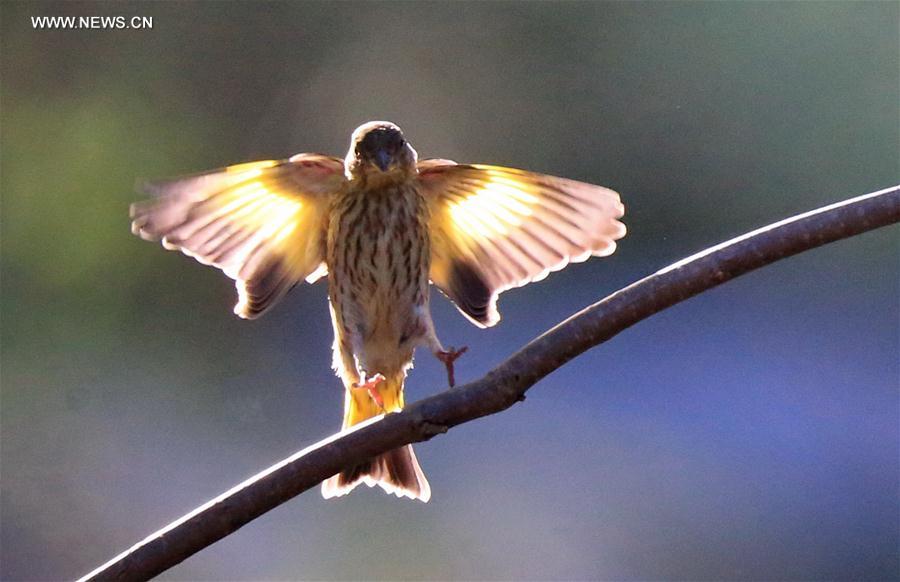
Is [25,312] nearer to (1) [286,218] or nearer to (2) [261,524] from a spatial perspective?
(2) [261,524]

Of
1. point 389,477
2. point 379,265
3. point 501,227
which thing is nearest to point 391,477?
point 389,477

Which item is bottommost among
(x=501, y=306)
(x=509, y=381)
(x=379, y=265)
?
(x=509, y=381)

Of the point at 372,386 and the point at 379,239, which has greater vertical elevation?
the point at 379,239

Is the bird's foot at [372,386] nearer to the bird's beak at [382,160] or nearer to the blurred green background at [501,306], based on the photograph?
the bird's beak at [382,160]

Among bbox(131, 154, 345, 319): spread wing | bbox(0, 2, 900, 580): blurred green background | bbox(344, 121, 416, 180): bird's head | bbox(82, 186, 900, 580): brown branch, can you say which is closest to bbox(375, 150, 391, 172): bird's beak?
bbox(344, 121, 416, 180): bird's head

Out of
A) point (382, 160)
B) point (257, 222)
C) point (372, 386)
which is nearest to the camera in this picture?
point (372, 386)

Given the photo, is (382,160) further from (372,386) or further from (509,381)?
(509,381)

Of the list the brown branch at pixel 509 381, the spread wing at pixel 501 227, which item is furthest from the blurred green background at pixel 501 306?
the brown branch at pixel 509 381

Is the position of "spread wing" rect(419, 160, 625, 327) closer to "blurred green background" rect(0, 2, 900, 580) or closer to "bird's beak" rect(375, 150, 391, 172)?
"bird's beak" rect(375, 150, 391, 172)

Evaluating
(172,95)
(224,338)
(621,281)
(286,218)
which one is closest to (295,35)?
(172,95)
